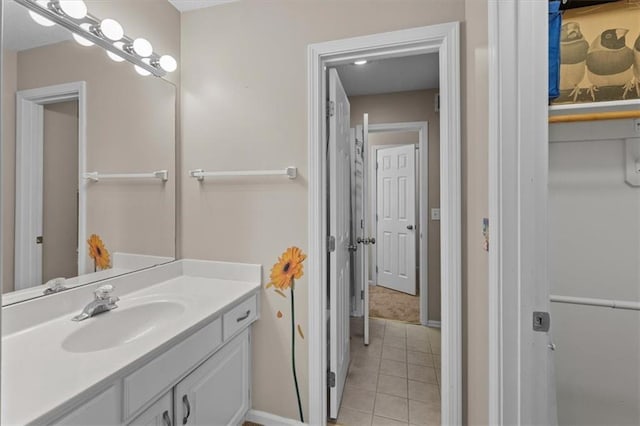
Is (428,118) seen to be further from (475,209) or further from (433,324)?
(475,209)

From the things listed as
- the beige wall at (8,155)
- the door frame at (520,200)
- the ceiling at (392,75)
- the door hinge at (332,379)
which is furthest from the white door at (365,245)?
the beige wall at (8,155)

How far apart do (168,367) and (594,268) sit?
1595 mm

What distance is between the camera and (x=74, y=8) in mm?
1285

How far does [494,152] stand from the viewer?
930 mm

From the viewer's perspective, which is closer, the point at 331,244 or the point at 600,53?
the point at 600,53

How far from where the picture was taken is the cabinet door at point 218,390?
124 cm

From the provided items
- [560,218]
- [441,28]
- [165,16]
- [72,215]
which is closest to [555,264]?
[560,218]

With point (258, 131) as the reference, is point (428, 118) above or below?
above

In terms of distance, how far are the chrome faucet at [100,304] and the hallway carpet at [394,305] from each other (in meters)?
2.50

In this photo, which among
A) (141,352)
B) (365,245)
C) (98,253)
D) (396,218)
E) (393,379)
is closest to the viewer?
(141,352)

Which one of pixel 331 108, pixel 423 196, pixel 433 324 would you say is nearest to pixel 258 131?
pixel 331 108

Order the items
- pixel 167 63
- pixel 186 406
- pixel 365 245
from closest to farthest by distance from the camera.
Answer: pixel 186 406 → pixel 167 63 → pixel 365 245

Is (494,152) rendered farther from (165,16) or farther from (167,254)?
(165,16)

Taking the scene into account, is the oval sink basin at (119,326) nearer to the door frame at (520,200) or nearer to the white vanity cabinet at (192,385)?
the white vanity cabinet at (192,385)
